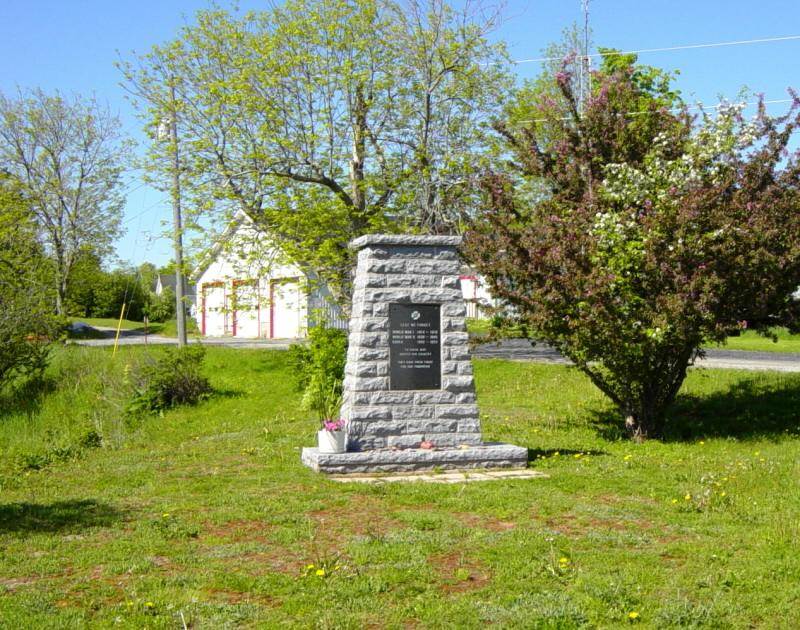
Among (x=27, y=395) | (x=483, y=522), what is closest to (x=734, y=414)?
(x=483, y=522)

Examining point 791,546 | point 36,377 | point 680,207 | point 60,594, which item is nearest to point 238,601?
point 60,594

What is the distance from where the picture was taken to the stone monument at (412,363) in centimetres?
983

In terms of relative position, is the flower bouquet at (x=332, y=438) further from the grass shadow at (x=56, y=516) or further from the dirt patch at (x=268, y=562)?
the dirt patch at (x=268, y=562)

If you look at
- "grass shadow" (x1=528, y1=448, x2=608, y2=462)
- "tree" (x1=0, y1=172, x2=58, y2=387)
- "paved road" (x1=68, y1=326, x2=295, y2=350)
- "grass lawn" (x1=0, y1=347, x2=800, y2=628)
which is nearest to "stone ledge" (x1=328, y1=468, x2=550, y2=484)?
"grass lawn" (x1=0, y1=347, x2=800, y2=628)

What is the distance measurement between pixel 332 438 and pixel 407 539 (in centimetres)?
312

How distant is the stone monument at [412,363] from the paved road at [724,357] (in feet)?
20.4

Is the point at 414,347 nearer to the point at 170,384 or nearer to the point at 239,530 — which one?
the point at 239,530

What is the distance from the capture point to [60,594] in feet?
17.7

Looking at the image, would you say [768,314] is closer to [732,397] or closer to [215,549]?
[732,397]

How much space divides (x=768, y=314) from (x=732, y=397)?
9.29 ft

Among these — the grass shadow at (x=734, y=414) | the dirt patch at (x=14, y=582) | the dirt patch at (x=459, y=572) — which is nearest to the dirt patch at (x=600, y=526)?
the dirt patch at (x=459, y=572)

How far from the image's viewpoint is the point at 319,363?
1708 cm

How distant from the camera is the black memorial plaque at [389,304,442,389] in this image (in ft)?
32.9

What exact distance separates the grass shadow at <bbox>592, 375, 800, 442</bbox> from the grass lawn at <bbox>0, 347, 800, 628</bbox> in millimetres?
293
